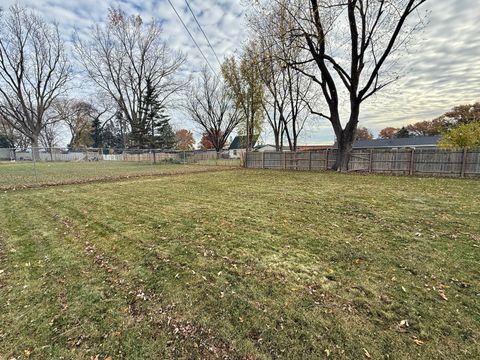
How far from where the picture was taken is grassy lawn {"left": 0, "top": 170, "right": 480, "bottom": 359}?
1685 mm

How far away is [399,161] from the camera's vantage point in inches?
535

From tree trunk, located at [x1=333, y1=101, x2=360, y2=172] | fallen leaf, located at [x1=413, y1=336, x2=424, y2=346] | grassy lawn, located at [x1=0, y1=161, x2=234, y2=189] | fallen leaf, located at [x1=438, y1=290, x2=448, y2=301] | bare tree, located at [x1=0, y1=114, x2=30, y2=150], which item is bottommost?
fallen leaf, located at [x1=438, y1=290, x2=448, y2=301]

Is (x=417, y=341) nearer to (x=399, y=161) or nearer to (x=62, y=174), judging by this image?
(x=399, y=161)

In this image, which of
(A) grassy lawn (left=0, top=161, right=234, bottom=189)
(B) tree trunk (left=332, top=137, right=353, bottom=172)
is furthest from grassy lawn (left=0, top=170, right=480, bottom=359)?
(B) tree trunk (left=332, top=137, right=353, bottom=172)

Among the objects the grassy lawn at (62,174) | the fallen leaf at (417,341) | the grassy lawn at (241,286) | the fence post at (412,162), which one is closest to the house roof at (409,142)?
the fence post at (412,162)

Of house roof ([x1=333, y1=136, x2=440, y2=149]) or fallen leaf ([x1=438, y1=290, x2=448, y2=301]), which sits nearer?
fallen leaf ([x1=438, y1=290, x2=448, y2=301])

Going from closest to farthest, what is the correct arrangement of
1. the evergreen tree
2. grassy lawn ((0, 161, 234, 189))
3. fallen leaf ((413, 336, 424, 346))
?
fallen leaf ((413, 336, 424, 346))
grassy lawn ((0, 161, 234, 189))
the evergreen tree

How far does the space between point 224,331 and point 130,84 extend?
104ft

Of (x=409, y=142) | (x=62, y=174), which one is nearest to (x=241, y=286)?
(x=62, y=174)

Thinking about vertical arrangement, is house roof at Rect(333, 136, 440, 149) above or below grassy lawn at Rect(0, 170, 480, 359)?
above

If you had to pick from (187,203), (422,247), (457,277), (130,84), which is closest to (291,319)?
(457,277)

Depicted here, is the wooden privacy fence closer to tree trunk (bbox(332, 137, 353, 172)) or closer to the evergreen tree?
tree trunk (bbox(332, 137, 353, 172))

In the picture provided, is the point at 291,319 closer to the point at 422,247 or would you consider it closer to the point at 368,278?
the point at 368,278

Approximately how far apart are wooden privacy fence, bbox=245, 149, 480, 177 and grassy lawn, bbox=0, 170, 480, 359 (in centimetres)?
948
